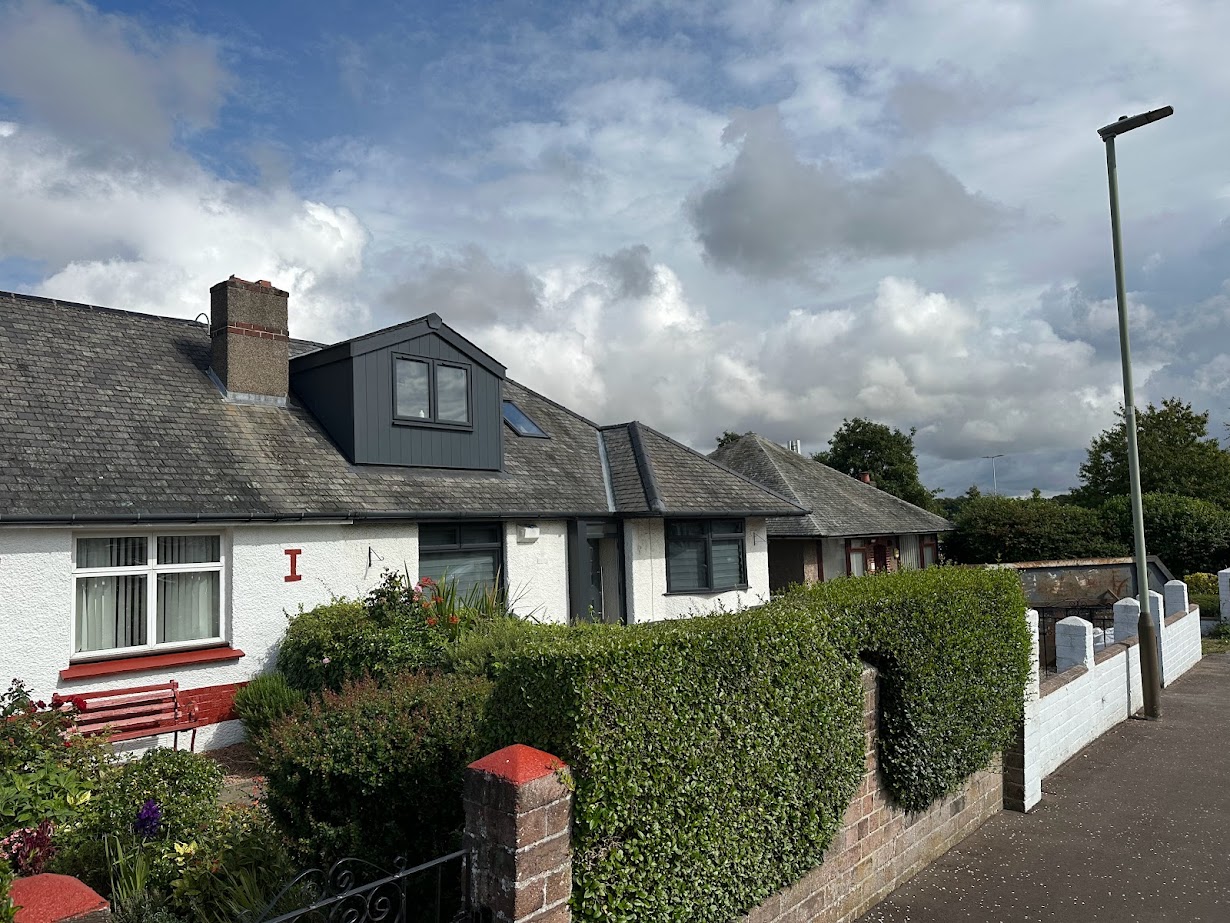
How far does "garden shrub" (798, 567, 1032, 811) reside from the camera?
6137 mm

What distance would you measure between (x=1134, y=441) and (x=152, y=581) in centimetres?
1368

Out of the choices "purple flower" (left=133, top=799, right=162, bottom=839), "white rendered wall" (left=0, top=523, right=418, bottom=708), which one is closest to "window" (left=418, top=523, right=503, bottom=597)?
"white rendered wall" (left=0, top=523, right=418, bottom=708)

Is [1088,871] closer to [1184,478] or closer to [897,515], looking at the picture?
[897,515]

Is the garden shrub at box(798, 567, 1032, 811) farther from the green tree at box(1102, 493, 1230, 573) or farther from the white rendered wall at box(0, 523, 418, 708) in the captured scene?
the green tree at box(1102, 493, 1230, 573)

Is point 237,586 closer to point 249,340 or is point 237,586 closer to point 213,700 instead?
point 213,700

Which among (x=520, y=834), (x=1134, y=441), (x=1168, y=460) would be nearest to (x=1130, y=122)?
(x=1134, y=441)

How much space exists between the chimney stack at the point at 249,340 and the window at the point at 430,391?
1856mm

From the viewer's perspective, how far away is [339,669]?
31.6ft

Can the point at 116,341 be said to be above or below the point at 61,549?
above

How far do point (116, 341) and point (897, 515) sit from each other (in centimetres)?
2299

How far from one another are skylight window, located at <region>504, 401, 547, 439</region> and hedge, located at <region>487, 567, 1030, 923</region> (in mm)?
11098

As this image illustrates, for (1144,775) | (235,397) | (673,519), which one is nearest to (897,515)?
(673,519)

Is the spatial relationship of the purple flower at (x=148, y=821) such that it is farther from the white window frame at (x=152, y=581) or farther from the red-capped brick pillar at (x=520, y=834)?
the white window frame at (x=152, y=581)

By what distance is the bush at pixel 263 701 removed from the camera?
31.4 ft
